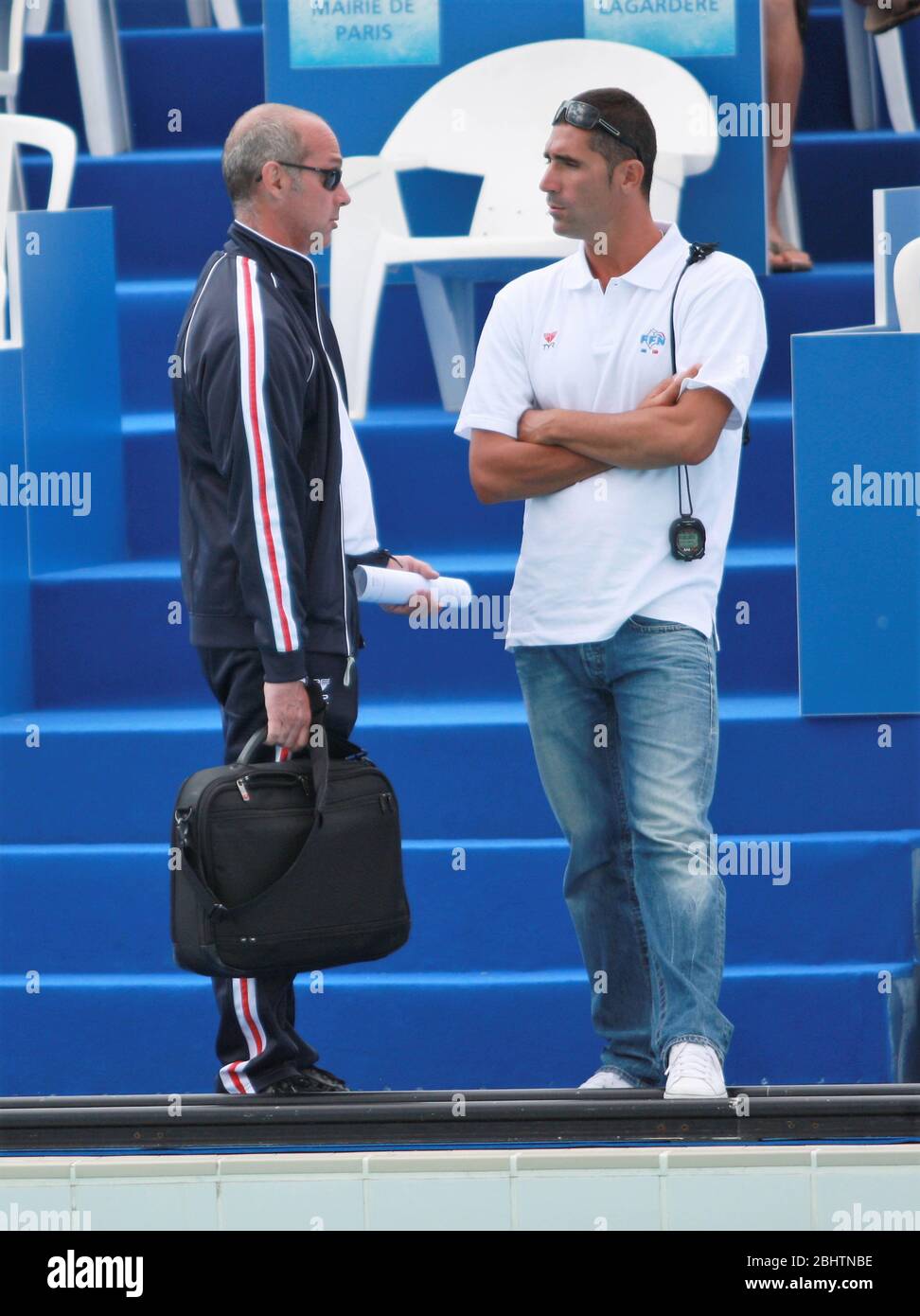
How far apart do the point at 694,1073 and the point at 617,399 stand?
1179 mm

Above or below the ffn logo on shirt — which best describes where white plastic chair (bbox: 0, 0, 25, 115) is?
above

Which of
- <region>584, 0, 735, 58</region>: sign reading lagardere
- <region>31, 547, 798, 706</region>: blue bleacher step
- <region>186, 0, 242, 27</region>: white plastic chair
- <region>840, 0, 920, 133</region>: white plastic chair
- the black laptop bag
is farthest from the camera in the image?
<region>186, 0, 242, 27</region>: white plastic chair

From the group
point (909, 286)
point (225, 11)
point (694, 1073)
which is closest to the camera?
point (694, 1073)

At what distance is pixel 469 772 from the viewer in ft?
13.8

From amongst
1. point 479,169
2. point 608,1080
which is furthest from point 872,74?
point 608,1080

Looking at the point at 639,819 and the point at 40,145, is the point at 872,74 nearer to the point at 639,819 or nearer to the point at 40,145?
the point at 40,145

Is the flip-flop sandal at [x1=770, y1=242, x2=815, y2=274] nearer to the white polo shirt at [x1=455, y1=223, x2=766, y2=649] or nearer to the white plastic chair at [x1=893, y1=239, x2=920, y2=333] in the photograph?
the white plastic chair at [x1=893, y1=239, x2=920, y2=333]

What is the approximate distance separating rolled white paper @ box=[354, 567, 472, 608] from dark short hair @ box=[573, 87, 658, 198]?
0.78 meters

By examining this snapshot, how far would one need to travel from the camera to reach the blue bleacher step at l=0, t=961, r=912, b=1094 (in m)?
3.93

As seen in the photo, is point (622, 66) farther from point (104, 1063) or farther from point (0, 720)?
point (104, 1063)

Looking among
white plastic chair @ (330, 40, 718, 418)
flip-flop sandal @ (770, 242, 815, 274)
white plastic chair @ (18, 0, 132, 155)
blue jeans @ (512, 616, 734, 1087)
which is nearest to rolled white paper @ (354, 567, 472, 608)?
blue jeans @ (512, 616, 734, 1087)

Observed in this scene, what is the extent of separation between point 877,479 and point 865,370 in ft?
0.75

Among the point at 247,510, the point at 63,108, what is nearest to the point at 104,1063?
the point at 247,510

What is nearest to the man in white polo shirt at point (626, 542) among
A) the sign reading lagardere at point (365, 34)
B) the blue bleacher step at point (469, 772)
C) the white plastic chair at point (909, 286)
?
the blue bleacher step at point (469, 772)
